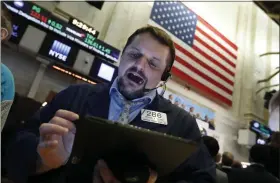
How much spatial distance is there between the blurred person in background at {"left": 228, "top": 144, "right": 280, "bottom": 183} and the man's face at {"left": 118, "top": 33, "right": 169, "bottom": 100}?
149cm

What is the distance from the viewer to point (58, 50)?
13.3 feet

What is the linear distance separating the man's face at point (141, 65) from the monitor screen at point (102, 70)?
3.23 m

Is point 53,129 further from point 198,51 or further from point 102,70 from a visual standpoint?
point 198,51

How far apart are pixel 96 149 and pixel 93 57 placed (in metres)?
3.85

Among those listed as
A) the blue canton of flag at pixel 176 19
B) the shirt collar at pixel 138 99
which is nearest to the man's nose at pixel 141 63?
the shirt collar at pixel 138 99

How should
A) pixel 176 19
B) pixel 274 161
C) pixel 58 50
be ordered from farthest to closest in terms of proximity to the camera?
pixel 176 19
pixel 58 50
pixel 274 161

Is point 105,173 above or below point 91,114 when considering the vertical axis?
below

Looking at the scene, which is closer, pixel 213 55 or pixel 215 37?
pixel 213 55

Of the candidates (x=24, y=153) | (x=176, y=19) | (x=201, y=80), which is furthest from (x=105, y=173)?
(x=201, y=80)

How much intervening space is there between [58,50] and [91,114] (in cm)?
335

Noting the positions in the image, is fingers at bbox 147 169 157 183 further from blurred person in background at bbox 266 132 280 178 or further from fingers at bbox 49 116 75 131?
blurred person in background at bbox 266 132 280 178

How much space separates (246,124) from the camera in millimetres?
7367

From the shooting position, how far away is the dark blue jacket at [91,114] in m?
0.79

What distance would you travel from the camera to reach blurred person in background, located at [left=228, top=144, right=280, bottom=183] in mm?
2055
